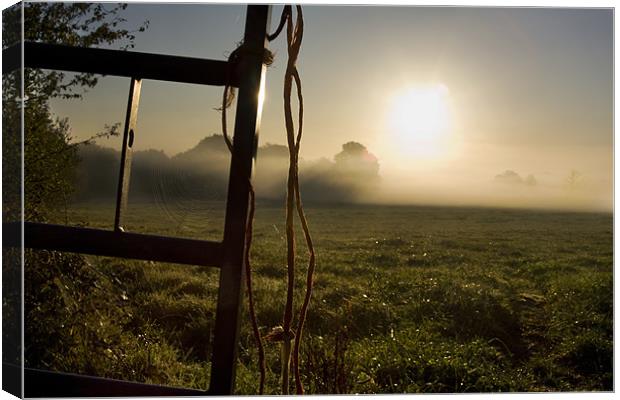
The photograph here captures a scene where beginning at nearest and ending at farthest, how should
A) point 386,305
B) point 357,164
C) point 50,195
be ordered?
point 50,195, point 386,305, point 357,164

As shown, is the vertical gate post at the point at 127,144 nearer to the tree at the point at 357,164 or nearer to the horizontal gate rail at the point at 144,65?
the horizontal gate rail at the point at 144,65

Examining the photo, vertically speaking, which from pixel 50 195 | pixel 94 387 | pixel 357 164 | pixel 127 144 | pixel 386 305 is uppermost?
pixel 357 164

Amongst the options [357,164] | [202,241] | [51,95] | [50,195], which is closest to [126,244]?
[202,241]

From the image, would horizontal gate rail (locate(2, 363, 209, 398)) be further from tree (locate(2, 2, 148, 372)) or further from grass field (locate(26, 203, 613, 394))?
tree (locate(2, 2, 148, 372))

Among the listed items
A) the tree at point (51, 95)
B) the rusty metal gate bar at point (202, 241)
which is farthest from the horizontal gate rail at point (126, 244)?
the tree at point (51, 95)

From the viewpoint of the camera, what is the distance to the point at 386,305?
12.2ft

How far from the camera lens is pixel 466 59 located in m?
3.87

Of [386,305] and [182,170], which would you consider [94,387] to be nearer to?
[386,305]

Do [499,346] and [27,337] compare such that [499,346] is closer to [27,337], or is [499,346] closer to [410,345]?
[410,345]

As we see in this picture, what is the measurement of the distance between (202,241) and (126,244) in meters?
0.09

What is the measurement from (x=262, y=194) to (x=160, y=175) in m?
1.34

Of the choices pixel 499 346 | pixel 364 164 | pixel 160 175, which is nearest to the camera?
pixel 499 346

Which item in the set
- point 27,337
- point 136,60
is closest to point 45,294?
point 27,337

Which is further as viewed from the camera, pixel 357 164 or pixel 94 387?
pixel 357 164
